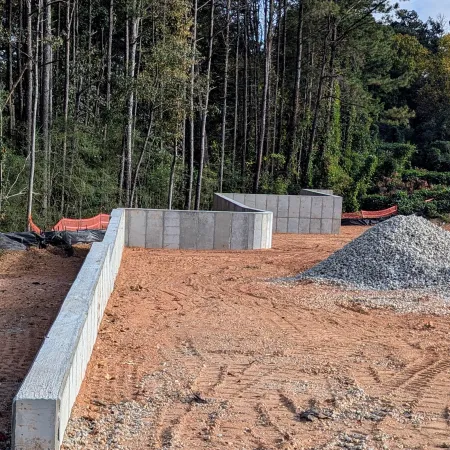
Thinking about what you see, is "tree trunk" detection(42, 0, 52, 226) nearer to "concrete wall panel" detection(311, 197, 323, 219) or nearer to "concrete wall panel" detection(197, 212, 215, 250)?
"concrete wall panel" detection(197, 212, 215, 250)

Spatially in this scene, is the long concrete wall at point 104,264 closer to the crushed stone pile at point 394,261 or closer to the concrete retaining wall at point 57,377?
the concrete retaining wall at point 57,377

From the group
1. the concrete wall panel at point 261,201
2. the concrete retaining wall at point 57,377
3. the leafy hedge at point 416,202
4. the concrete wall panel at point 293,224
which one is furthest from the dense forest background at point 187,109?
the concrete retaining wall at point 57,377

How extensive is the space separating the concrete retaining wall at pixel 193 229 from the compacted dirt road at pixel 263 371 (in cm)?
496

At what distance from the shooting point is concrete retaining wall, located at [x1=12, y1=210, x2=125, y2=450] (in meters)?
4.24

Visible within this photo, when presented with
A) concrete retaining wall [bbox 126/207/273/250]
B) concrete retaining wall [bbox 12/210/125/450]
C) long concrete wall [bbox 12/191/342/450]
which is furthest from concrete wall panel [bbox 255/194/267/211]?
concrete retaining wall [bbox 12/210/125/450]

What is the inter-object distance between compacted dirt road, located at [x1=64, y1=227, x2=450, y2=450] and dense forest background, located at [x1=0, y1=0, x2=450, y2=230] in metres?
8.44

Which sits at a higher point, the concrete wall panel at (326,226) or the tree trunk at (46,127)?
the tree trunk at (46,127)

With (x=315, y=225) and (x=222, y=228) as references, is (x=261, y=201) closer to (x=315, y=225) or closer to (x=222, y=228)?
A: (x=315, y=225)

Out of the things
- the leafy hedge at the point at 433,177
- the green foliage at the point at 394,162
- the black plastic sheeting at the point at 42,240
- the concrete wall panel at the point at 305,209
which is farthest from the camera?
the leafy hedge at the point at 433,177

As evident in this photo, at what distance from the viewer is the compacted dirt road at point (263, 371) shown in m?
5.13

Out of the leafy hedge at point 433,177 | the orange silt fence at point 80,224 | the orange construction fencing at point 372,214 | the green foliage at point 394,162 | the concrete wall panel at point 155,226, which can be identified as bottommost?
the orange construction fencing at point 372,214

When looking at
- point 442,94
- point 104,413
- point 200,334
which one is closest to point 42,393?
point 104,413

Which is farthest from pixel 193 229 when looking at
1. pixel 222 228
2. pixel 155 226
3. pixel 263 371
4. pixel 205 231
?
pixel 263 371

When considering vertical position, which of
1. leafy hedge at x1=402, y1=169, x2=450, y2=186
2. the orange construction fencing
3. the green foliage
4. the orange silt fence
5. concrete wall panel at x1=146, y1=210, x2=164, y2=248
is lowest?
the orange construction fencing
